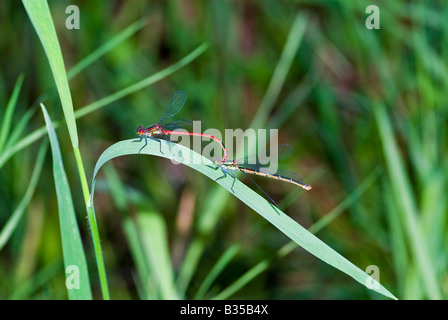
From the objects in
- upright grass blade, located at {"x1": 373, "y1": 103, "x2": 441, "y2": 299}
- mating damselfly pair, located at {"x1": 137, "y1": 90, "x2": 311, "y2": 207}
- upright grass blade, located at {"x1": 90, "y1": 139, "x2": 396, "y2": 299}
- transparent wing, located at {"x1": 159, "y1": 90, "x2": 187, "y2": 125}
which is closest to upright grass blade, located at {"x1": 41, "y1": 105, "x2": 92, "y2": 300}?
upright grass blade, located at {"x1": 90, "y1": 139, "x2": 396, "y2": 299}

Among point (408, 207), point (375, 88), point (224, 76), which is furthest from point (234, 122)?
point (408, 207)

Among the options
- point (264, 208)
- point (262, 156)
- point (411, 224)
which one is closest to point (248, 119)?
point (262, 156)

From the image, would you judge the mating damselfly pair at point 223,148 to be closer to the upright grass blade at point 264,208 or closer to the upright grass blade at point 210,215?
the upright grass blade at point 210,215

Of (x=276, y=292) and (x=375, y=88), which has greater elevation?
(x=375, y=88)

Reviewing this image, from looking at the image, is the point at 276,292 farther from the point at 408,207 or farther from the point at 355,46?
the point at 355,46

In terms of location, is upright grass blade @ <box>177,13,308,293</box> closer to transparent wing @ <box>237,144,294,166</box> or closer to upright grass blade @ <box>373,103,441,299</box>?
transparent wing @ <box>237,144,294,166</box>

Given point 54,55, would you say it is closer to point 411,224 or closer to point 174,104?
point 174,104
